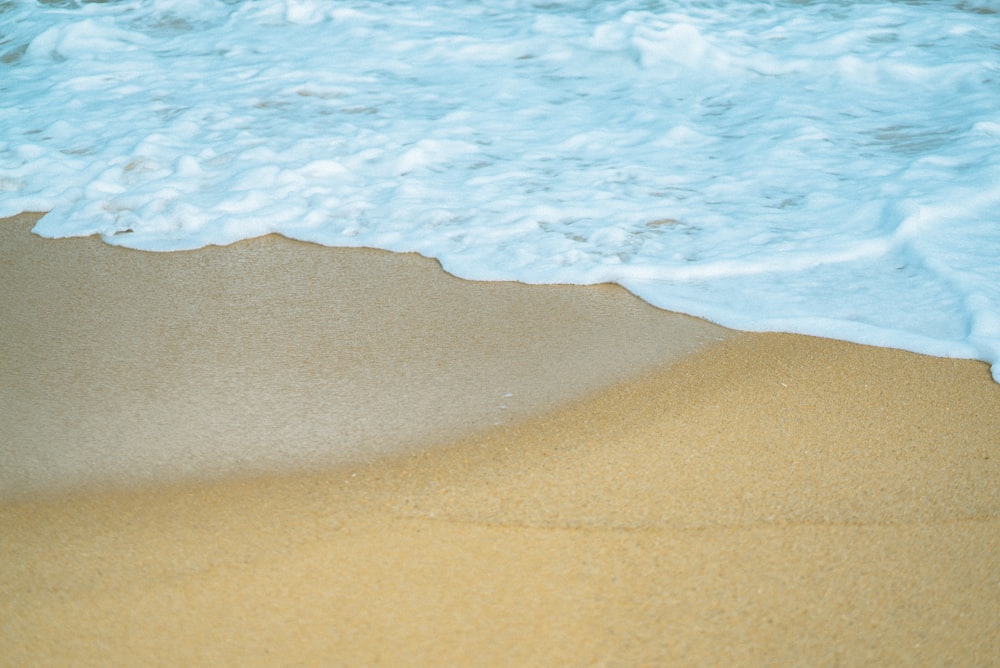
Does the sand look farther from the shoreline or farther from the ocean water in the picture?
the ocean water

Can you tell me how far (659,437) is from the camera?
2.10 meters

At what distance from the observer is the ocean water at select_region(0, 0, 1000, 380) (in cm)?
295

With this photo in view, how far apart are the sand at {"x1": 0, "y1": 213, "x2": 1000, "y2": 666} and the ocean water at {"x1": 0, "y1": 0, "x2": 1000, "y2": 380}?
0.35 m

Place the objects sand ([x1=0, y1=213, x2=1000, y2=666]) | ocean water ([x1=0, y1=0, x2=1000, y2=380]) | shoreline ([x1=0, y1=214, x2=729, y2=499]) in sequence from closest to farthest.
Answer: sand ([x1=0, y1=213, x2=1000, y2=666])
shoreline ([x1=0, y1=214, x2=729, y2=499])
ocean water ([x1=0, y1=0, x2=1000, y2=380])

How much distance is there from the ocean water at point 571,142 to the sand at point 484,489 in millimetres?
354

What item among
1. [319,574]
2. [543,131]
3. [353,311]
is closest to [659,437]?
[319,574]

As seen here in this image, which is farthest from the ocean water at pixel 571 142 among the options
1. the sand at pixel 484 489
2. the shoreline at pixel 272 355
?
the sand at pixel 484 489

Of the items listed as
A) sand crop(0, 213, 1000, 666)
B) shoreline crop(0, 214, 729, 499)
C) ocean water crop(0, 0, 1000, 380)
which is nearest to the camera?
sand crop(0, 213, 1000, 666)

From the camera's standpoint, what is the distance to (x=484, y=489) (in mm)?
1928

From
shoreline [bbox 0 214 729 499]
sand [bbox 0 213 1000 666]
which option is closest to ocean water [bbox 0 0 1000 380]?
shoreline [bbox 0 214 729 499]

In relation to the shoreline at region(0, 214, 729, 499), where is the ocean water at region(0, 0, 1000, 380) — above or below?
above

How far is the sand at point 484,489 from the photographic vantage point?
1567 mm

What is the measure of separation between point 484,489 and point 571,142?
2471mm

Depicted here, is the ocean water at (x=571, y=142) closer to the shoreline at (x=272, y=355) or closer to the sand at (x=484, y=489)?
the shoreline at (x=272, y=355)
